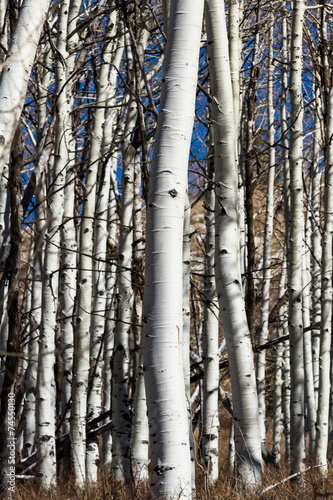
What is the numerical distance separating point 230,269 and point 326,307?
3.05 metres

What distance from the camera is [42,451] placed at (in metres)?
4.63

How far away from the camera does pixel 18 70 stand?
2.18 m

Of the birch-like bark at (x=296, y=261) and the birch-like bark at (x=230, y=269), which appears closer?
the birch-like bark at (x=230, y=269)

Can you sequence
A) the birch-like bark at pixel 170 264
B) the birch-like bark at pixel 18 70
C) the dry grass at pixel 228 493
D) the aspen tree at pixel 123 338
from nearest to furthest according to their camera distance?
the birch-like bark at pixel 18 70
the birch-like bark at pixel 170 264
the dry grass at pixel 228 493
the aspen tree at pixel 123 338

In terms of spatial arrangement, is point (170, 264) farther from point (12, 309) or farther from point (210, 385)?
point (210, 385)

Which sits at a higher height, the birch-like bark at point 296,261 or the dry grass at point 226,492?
the birch-like bark at point 296,261

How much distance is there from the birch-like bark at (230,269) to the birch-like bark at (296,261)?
57.7 inches

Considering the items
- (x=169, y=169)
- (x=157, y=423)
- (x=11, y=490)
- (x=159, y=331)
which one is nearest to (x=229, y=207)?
(x=169, y=169)

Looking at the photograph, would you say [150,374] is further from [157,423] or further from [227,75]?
[227,75]

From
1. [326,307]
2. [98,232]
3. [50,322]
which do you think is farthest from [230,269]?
[98,232]

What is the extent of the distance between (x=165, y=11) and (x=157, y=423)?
3.45m

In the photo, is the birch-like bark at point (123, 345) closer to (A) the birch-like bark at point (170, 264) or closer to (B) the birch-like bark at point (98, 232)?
(B) the birch-like bark at point (98, 232)

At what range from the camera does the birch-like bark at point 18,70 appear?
2066 mm

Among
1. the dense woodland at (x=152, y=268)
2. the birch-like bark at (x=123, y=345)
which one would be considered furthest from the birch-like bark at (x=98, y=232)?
the birch-like bark at (x=123, y=345)
